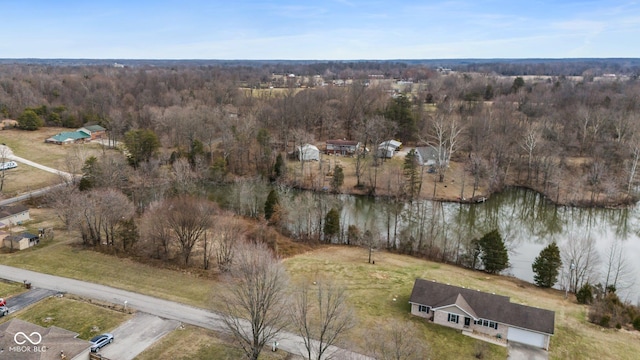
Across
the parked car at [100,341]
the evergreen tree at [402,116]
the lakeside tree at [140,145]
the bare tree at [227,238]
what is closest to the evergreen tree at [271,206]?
the bare tree at [227,238]

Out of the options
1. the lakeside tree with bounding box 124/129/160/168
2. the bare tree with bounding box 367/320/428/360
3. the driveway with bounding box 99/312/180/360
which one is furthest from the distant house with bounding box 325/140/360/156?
the driveway with bounding box 99/312/180/360

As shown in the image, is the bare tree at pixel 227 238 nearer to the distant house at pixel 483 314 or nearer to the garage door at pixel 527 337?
the distant house at pixel 483 314

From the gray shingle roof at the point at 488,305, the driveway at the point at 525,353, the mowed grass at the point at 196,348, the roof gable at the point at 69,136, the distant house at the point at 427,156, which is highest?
the roof gable at the point at 69,136

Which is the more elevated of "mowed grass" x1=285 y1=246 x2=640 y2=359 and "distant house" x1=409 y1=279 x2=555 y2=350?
Answer: "distant house" x1=409 y1=279 x2=555 y2=350

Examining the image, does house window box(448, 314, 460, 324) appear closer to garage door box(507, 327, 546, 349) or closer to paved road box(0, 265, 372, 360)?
garage door box(507, 327, 546, 349)

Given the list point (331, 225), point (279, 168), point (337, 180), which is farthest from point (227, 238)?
point (279, 168)

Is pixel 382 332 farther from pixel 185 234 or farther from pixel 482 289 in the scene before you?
pixel 185 234
